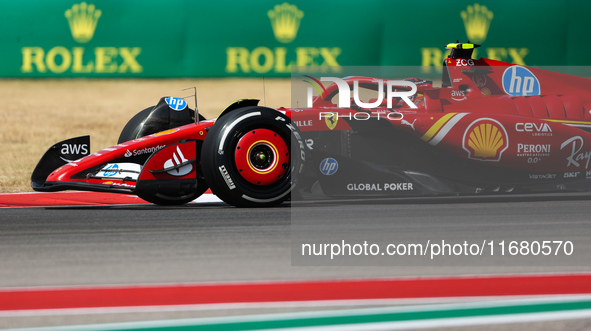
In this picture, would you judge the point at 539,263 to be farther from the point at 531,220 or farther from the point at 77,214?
the point at 77,214

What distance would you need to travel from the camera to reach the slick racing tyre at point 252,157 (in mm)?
4688

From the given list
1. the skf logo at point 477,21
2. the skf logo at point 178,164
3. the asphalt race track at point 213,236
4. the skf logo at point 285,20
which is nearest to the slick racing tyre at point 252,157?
the asphalt race track at point 213,236

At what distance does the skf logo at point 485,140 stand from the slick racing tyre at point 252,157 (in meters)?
1.29

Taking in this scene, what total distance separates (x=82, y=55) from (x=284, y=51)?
3441 millimetres

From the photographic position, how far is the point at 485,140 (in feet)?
16.7

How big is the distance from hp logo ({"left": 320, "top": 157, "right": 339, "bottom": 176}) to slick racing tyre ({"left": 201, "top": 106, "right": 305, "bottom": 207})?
0.19 m

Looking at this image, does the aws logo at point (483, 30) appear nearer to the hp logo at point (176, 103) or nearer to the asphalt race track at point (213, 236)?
the asphalt race track at point (213, 236)

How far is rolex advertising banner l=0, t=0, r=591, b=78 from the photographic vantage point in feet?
36.7

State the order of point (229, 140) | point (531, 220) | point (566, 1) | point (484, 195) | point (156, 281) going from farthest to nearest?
point (566, 1) → point (484, 195) → point (229, 140) → point (531, 220) → point (156, 281)

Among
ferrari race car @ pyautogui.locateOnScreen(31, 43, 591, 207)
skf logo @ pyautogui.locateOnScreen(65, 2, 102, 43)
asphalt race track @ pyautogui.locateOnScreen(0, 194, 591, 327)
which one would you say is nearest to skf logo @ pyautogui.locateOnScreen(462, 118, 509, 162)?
ferrari race car @ pyautogui.locateOnScreen(31, 43, 591, 207)

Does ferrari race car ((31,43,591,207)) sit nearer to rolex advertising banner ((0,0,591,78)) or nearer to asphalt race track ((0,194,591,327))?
asphalt race track ((0,194,591,327))

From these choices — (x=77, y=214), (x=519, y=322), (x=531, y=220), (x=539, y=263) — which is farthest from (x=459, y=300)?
(x=77, y=214)

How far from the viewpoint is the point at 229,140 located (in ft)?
15.3

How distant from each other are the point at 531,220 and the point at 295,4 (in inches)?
328
